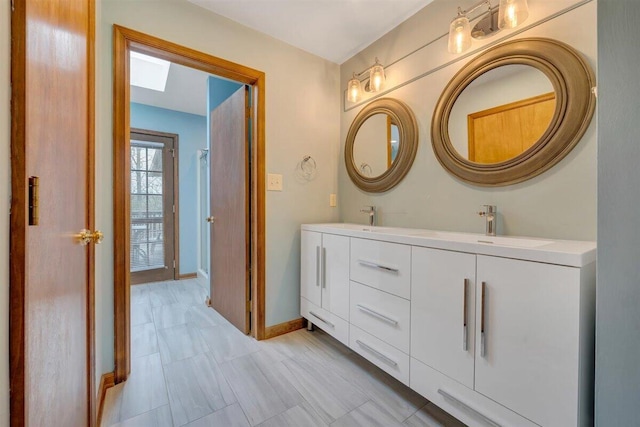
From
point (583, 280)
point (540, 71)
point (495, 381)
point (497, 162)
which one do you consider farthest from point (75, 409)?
point (540, 71)

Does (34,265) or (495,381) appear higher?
(34,265)

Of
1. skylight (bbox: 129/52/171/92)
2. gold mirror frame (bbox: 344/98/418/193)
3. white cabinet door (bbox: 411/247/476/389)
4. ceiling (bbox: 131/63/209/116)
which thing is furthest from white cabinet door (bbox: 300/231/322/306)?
skylight (bbox: 129/52/171/92)

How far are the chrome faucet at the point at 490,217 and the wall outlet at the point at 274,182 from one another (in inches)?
54.0

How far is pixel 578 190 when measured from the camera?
1.19 m

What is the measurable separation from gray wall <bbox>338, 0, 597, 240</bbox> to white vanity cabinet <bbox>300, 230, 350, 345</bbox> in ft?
1.59

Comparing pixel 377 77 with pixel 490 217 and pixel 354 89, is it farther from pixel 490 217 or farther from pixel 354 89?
pixel 490 217

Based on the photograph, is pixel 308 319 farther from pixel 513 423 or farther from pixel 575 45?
pixel 575 45

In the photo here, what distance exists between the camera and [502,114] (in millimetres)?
1431

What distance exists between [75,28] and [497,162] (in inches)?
71.5

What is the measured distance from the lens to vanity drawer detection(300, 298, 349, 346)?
5.76 ft

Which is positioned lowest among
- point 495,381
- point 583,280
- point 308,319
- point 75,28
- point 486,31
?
point 308,319

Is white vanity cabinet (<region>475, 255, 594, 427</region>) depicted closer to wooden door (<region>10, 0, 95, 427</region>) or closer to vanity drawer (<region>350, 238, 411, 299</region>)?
vanity drawer (<region>350, 238, 411, 299</region>)

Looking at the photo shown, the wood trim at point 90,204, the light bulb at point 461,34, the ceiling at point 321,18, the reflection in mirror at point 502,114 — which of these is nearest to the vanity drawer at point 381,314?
the reflection in mirror at point 502,114

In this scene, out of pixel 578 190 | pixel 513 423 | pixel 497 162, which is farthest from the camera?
pixel 497 162
